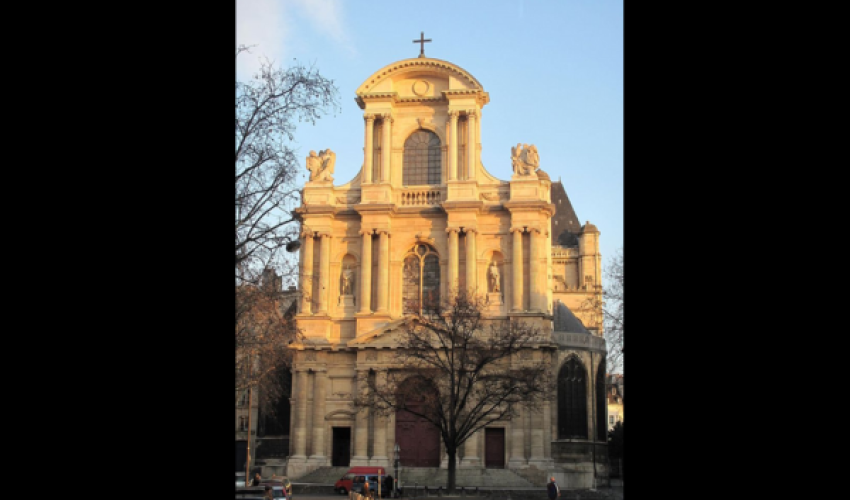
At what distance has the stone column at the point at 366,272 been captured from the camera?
144 ft

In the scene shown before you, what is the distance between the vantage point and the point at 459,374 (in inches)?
1391

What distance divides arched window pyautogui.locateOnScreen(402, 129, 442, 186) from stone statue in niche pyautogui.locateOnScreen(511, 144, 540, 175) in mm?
3705

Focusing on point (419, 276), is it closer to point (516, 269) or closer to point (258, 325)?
point (516, 269)

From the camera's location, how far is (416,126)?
4556 cm

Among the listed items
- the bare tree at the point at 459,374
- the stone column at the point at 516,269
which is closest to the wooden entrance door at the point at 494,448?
the bare tree at the point at 459,374

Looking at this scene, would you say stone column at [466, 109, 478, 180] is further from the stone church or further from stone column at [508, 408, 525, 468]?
stone column at [508, 408, 525, 468]

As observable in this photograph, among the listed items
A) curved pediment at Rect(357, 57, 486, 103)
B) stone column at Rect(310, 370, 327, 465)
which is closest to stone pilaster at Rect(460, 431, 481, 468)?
stone column at Rect(310, 370, 327, 465)

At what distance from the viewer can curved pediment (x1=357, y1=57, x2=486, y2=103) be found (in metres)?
44.5

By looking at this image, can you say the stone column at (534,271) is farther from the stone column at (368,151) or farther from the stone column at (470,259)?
the stone column at (368,151)

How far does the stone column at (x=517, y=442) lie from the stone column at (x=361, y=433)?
6333mm
